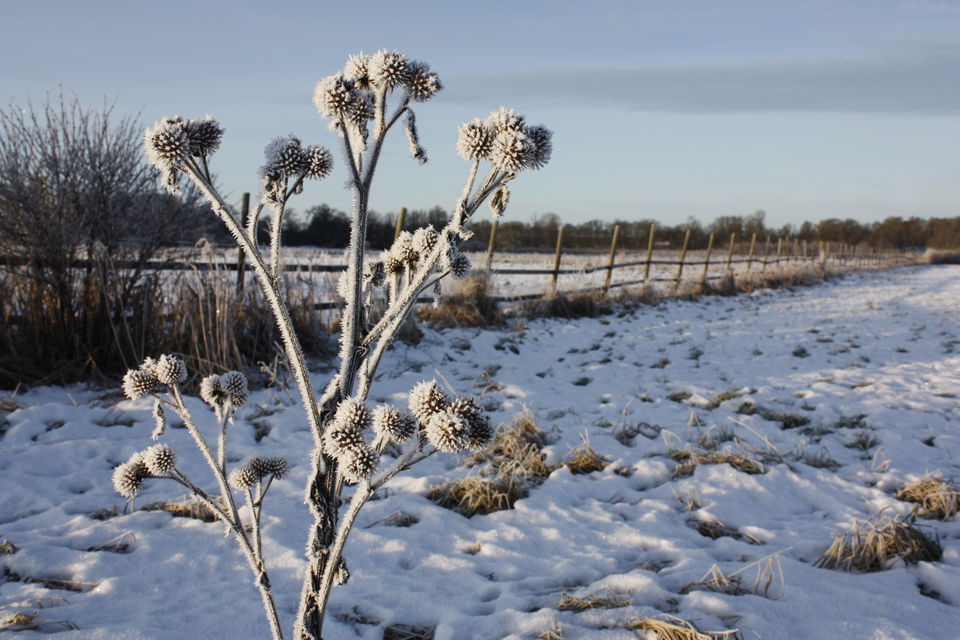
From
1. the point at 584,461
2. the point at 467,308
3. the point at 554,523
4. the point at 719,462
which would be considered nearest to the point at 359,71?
the point at 554,523

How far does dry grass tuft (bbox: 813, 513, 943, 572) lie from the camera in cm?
266

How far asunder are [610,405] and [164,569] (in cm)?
387

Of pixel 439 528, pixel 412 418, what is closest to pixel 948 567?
pixel 439 528

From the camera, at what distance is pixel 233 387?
147cm

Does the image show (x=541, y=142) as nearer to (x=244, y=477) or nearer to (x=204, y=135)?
(x=204, y=135)

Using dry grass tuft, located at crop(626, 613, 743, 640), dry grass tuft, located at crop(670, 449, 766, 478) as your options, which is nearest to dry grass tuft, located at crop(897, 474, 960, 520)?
dry grass tuft, located at crop(670, 449, 766, 478)

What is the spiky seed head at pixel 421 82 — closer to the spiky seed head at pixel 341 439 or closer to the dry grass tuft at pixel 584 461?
the spiky seed head at pixel 341 439

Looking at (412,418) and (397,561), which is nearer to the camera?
(412,418)

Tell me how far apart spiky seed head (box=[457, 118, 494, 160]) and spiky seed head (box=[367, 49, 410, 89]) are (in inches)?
6.0

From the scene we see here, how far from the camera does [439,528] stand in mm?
3125

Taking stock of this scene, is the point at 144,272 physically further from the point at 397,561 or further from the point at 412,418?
the point at 412,418

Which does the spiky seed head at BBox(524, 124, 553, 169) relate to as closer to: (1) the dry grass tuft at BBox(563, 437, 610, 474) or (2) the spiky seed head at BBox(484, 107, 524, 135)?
(2) the spiky seed head at BBox(484, 107, 524, 135)

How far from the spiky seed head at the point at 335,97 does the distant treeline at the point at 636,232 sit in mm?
21296

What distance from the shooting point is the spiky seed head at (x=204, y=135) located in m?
1.09
